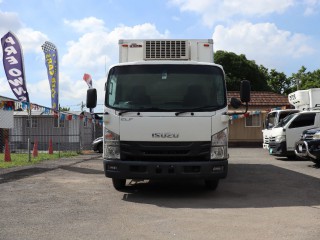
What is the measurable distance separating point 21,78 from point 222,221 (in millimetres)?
17463

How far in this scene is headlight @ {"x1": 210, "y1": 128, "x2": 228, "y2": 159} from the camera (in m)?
7.84

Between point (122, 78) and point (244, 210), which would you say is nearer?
point (244, 210)

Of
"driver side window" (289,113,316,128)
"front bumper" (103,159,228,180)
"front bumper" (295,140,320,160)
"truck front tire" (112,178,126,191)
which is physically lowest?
"truck front tire" (112,178,126,191)

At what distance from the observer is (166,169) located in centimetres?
770

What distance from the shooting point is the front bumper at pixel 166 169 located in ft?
25.2

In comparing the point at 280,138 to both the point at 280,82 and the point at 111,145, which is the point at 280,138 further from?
the point at 280,82

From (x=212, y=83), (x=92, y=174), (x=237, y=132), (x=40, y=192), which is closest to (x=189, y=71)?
(x=212, y=83)

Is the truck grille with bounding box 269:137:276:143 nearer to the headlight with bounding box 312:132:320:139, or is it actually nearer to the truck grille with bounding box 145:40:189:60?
the headlight with bounding box 312:132:320:139

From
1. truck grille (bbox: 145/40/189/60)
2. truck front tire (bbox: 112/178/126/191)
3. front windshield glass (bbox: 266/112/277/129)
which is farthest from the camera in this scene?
front windshield glass (bbox: 266/112/277/129)

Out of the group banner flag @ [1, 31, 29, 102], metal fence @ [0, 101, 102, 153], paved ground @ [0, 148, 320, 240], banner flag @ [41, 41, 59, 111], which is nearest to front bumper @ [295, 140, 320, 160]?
paved ground @ [0, 148, 320, 240]

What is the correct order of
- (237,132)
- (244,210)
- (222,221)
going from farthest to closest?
(237,132) < (244,210) < (222,221)

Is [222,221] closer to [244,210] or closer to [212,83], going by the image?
[244,210]

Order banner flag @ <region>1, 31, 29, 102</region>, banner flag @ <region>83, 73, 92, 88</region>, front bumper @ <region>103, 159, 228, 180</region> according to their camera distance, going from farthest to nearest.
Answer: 1. banner flag @ <region>83, 73, 92, 88</region>
2. banner flag @ <region>1, 31, 29, 102</region>
3. front bumper @ <region>103, 159, 228, 180</region>

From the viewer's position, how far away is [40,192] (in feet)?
29.1
